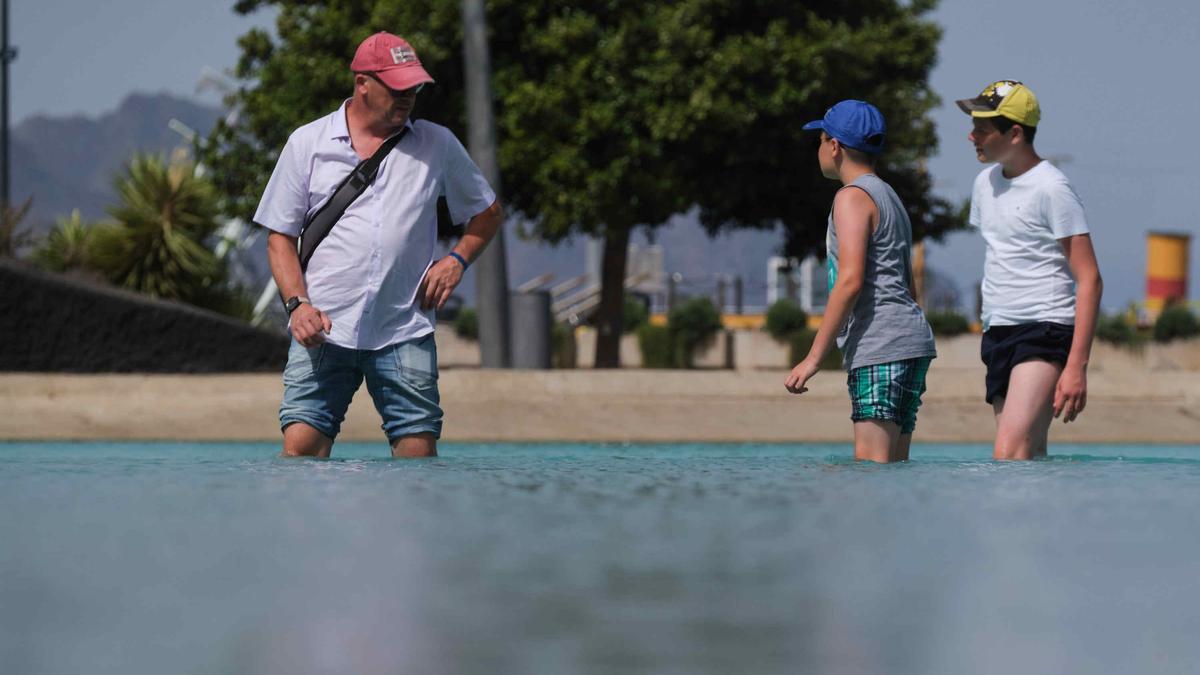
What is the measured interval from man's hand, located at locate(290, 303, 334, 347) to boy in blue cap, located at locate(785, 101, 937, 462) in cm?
146

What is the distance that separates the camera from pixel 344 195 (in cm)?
490

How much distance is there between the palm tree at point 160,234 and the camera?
1730 centimetres

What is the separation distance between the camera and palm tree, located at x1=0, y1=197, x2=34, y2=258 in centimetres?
1473

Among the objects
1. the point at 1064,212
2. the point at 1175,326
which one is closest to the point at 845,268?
the point at 1064,212

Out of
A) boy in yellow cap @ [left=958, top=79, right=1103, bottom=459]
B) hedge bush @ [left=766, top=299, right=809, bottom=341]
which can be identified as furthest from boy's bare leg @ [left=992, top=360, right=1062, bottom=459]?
hedge bush @ [left=766, top=299, right=809, bottom=341]

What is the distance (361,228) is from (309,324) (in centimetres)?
36

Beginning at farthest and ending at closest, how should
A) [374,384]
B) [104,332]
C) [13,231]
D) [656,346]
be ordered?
[656,346]
[13,231]
[104,332]
[374,384]

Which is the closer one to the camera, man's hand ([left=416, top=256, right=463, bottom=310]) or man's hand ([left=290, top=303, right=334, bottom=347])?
man's hand ([left=290, top=303, right=334, bottom=347])

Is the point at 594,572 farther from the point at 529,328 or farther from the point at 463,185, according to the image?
the point at 529,328

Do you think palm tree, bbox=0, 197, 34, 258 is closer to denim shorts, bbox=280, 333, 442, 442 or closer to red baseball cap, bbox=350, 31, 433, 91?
denim shorts, bbox=280, 333, 442, 442

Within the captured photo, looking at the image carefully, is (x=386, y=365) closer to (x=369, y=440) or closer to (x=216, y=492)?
(x=216, y=492)

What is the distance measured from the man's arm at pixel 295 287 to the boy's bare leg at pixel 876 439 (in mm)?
1698

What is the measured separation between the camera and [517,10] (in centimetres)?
2348

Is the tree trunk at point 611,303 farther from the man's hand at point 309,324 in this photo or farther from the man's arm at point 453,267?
the man's hand at point 309,324
